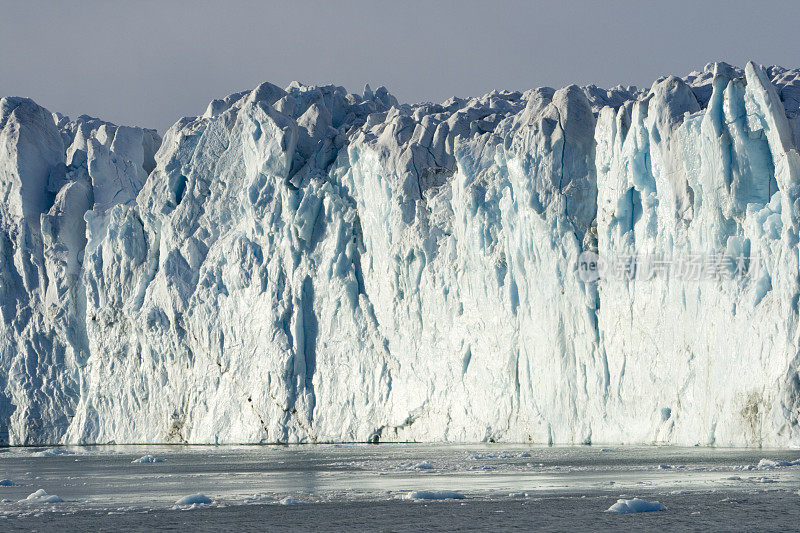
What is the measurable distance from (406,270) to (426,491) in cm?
1702

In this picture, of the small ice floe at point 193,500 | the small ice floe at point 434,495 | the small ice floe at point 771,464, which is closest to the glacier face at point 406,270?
the small ice floe at point 771,464

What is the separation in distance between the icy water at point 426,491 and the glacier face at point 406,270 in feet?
7.93

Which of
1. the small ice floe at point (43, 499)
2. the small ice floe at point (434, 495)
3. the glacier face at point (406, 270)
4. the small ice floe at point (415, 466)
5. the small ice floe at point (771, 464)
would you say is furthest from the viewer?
the glacier face at point (406, 270)

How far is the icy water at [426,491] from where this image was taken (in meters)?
13.5

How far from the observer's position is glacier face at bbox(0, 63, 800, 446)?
24672 mm

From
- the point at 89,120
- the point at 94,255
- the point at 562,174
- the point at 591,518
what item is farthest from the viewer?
the point at 89,120

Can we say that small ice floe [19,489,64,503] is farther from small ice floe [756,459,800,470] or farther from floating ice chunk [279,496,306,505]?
small ice floe [756,459,800,470]

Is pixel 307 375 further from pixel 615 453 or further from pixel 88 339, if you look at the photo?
pixel 615 453

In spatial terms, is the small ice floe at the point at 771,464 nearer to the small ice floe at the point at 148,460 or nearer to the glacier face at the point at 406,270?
the glacier face at the point at 406,270

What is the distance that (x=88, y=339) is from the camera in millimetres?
39844

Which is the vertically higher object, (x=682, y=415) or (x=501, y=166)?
(x=501, y=166)

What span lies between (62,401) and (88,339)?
7.83 ft

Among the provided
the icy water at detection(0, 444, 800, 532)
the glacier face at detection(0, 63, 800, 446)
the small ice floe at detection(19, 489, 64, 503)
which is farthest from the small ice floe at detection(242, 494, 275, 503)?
the glacier face at detection(0, 63, 800, 446)

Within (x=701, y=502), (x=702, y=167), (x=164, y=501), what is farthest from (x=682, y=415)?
(x=164, y=501)
